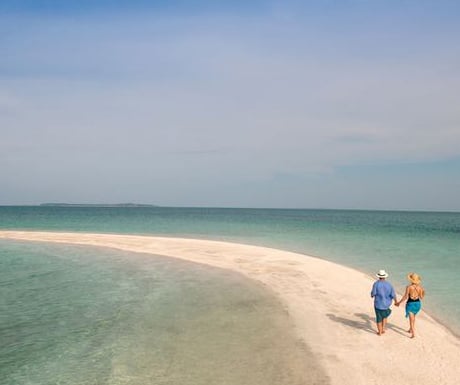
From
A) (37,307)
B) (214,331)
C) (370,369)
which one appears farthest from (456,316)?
(37,307)

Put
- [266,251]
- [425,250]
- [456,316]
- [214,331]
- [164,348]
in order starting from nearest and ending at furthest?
[164,348], [214,331], [456,316], [266,251], [425,250]

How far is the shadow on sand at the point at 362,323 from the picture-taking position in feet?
41.4

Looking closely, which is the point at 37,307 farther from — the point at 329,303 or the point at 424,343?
the point at 424,343

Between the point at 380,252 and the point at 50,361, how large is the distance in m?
27.7

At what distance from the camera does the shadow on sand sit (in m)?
12.6

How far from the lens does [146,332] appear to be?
12445 millimetres

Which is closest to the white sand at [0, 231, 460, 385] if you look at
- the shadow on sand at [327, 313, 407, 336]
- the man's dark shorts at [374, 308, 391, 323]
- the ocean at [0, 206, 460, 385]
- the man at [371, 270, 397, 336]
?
the shadow on sand at [327, 313, 407, 336]

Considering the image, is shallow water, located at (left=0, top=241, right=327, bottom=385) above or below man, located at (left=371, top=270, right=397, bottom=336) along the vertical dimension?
below

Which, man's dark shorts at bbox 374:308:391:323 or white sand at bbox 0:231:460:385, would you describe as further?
man's dark shorts at bbox 374:308:391:323

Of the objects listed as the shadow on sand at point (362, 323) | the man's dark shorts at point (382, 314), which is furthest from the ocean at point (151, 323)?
the man's dark shorts at point (382, 314)

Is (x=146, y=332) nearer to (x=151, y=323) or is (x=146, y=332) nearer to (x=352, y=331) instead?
(x=151, y=323)

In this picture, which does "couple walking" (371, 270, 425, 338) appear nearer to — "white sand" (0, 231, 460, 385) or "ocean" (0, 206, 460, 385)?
"white sand" (0, 231, 460, 385)

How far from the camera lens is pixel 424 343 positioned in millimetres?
11469

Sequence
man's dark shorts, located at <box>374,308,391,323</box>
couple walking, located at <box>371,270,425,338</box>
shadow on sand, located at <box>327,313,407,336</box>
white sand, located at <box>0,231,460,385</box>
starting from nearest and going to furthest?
1. white sand, located at <box>0,231,460,385</box>
2. couple walking, located at <box>371,270,425,338</box>
3. man's dark shorts, located at <box>374,308,391,323</box>
4. shadow on sand, located at <box>327,313,407,336</box>
